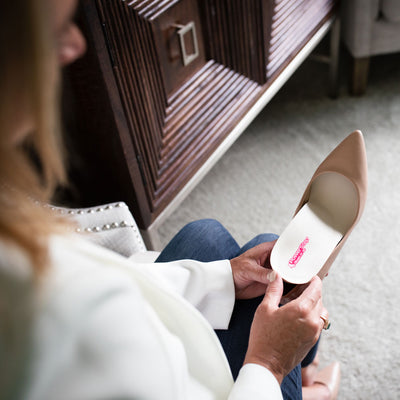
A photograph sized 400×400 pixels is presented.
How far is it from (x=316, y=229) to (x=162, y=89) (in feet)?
1.26

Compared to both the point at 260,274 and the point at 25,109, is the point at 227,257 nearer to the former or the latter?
the point at 260,274

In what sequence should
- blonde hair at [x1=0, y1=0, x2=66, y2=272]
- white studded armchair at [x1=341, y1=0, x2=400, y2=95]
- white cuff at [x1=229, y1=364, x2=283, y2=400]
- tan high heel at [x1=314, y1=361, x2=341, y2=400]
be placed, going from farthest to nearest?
white studded armchair at [x1=341, y1=0, x2=400, y2=95], tan high heel at [x1=314, y1=361, x2=341, y2=400], white cuff at [x1=229, y1=364, x2=283, y2=400], blonde hair at [x1=0, y1=0, x2=66, y2=272]

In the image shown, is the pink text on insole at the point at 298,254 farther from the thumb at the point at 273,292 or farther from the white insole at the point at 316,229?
the thumb at the point at 273,292

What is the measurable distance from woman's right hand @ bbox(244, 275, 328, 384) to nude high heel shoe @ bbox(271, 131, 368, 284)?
145mm

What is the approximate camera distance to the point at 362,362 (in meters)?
0.93

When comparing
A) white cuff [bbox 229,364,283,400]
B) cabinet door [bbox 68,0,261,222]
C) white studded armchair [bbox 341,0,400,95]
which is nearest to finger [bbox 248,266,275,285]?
white cuff [bbox 229,364,283,400]

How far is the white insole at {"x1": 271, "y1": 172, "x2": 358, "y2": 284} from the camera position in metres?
0.71

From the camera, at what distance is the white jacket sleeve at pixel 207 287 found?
611mm

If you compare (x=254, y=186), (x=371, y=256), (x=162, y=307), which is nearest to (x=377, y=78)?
(x=254, y=186)

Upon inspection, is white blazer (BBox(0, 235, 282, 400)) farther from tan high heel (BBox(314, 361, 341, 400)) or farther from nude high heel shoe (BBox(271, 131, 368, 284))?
tan high heel (BBox(314, 361, 341, 400))

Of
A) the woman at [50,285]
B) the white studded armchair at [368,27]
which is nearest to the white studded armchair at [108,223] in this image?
the woman at [50,285]

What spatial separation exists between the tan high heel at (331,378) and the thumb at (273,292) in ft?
1.20

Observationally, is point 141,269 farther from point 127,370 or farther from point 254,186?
point 254,186

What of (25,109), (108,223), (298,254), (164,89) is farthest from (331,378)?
(25,109)
